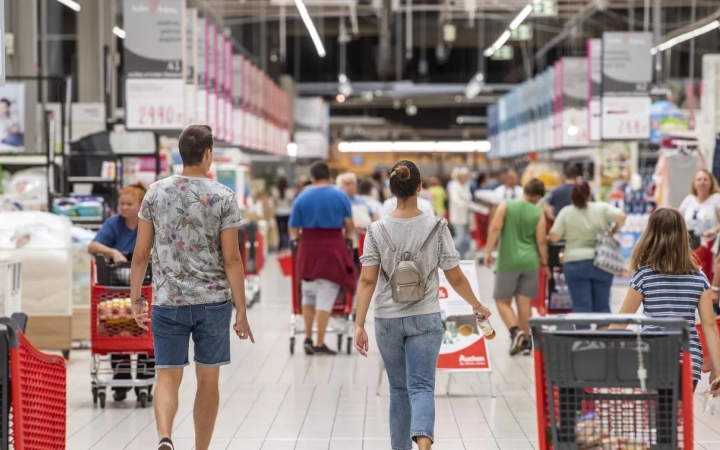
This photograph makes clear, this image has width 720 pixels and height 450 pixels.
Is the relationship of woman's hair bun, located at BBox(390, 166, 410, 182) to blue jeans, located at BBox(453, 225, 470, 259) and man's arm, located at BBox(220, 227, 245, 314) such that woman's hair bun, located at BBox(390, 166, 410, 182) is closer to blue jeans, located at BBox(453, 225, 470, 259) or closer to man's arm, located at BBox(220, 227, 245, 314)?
man's arm, located at BBox(220, 227, 245, 314)

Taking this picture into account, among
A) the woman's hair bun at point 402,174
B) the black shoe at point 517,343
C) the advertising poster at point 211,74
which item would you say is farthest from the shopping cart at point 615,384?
the advertising poster at point 211,74

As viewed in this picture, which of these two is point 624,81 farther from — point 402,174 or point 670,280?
point 402,174

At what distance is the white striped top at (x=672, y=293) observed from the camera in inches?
220

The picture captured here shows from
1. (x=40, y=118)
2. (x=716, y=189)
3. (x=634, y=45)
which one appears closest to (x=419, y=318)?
(x=716, y=189)

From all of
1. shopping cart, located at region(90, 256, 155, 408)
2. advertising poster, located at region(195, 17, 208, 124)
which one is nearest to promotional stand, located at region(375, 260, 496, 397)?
shopping cart, located at region(90, 256, 155, 408)

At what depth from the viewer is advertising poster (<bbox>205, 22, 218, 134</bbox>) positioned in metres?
15.5

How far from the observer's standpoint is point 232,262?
550cm

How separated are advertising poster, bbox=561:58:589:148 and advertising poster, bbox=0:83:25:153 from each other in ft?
33.7

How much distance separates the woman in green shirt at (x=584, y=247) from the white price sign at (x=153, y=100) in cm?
419

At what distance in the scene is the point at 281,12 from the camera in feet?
72.1

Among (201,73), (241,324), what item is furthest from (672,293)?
(201,73)

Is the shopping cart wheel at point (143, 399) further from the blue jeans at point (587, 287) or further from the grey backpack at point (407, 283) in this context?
the blue jeans at point (587, 287)

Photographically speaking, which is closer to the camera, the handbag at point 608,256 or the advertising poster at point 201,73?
the handbag at point 608,256

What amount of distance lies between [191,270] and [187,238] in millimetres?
144
